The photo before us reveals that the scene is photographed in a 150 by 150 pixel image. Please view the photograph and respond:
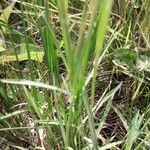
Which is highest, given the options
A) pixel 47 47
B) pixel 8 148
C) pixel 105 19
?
pixel 105 19

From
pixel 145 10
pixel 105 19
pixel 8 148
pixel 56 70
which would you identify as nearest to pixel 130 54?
pixel 145 10

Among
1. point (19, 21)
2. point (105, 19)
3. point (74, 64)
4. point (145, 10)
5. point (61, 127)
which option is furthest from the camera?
point (19, 21)

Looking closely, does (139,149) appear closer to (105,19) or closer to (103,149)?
(103,149)

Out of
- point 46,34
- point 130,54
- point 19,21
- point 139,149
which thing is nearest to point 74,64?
point 46,34

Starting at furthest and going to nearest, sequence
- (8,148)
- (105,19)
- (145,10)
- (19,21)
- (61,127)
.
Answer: (19,21) → (145,10) → (8,148) → (61,127) → (105,19)

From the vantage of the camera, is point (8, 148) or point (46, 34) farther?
point (8, 148)

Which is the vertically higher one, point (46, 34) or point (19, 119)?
point (46, 34)
